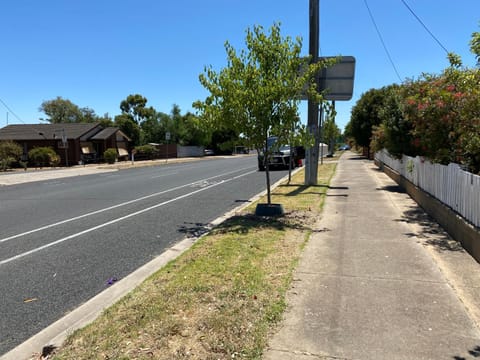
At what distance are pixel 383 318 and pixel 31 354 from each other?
10.3 feet

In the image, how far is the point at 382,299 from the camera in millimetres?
4160

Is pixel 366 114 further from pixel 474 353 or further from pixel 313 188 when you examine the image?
pixel 474 353

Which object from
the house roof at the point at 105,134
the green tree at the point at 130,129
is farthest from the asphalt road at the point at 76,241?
the green tree at the point at 130,129

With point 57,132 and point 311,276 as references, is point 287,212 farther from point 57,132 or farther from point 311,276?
point 57,132

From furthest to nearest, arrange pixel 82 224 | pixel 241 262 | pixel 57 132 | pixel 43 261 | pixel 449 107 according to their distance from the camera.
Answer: pixel 57 132 → pixel 82 224 → pixel 449 107 → pixel 43 261 → pixel 241 262

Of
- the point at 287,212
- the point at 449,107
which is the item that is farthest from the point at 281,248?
the point at 449,107

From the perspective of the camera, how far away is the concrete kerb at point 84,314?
3.40 m

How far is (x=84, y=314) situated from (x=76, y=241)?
130 inches

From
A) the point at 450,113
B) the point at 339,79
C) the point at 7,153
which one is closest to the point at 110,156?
the point at 7,153

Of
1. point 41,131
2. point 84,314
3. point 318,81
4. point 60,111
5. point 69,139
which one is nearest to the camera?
point 84,314

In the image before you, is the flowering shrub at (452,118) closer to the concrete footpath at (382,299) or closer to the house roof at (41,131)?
the concrete footpath at (382,299)

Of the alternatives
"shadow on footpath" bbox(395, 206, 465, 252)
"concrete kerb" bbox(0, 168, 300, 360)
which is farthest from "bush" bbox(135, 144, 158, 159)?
"concrete kerb" bbox(0, 168, 300, 360)

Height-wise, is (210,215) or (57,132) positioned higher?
(57,132)

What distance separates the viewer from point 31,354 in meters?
3.33
